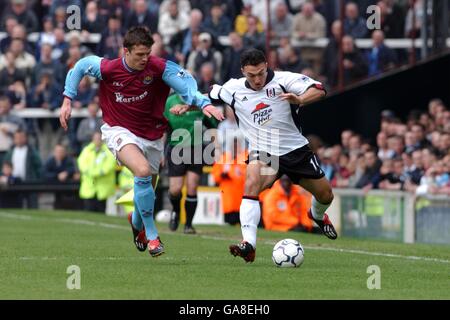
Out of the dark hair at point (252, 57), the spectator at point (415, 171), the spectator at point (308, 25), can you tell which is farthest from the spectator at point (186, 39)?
the dark hair at point (252, 57)

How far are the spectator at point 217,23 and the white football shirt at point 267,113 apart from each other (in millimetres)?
12427

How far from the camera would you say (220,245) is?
599 inches

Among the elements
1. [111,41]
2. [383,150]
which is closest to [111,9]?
[111,41]

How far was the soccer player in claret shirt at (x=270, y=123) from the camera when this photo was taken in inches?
488

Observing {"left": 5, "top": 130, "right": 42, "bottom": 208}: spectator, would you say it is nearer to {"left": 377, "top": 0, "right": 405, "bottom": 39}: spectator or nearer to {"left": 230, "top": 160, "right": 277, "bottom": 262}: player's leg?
{"left": 377, "top": 0, "right": 405, "bottom": 39}: spectator

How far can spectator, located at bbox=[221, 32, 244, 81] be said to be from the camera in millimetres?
24547

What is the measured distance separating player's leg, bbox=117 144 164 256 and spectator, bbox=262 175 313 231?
859 centimetres

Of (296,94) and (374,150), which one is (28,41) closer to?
(374,150)

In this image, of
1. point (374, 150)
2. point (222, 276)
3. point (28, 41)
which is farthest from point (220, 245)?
point (28, 41)

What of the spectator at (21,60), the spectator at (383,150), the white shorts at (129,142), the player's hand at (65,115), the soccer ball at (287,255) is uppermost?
the player's hand at (65,115)

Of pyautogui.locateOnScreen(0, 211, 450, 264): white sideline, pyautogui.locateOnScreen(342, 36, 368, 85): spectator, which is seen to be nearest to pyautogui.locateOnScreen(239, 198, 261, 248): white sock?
pyautogui.locateOnScreen(0, 211, 450, 264): white sideline

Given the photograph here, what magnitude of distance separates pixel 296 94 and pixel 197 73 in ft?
39.4

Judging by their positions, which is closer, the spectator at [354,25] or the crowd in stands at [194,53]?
the crowd in stands at [194,53]

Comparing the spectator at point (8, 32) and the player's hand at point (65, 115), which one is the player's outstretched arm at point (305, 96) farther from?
the spectator at point (8, 32)
